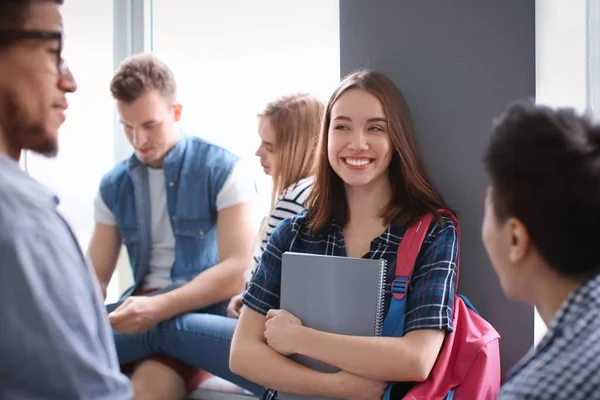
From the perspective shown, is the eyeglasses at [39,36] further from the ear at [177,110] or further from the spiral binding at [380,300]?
the ear at [177,110]

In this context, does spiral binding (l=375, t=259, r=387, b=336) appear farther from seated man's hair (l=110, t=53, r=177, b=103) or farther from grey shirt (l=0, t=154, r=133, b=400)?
seated man's hair (l=110, t=53, r=177, b=103)

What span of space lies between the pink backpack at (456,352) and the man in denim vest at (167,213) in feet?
3.33

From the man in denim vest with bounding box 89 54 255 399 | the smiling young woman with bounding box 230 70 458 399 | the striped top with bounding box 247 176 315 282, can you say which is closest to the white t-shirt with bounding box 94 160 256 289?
the man in denim vest with bounding box 89 54 255 399

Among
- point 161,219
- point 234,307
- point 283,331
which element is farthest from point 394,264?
point 161,219

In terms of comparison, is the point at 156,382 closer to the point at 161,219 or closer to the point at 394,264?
the point at 161,219

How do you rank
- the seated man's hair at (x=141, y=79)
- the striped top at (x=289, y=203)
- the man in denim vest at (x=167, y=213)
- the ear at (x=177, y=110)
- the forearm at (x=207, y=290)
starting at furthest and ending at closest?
the ear at (x=177, y=110), the seated man's hair at (x=141, y=79), the man in denim vest at (x=167, y=213), the forearm at (x=207, y=290), the striped top at (x=289, y=203)

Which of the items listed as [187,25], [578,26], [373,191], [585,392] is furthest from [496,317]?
[187,25]

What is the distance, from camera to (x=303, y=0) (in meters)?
2.91

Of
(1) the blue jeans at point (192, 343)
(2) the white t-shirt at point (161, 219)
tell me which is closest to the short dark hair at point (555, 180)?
(1) the blue jeans at point (192, 343)

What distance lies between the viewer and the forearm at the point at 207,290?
2432 millimetres

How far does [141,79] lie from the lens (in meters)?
2.66

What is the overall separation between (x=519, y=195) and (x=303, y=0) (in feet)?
6.86

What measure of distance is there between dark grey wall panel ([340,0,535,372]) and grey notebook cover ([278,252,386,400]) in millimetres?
450

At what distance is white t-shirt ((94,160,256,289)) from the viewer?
2705 mm
